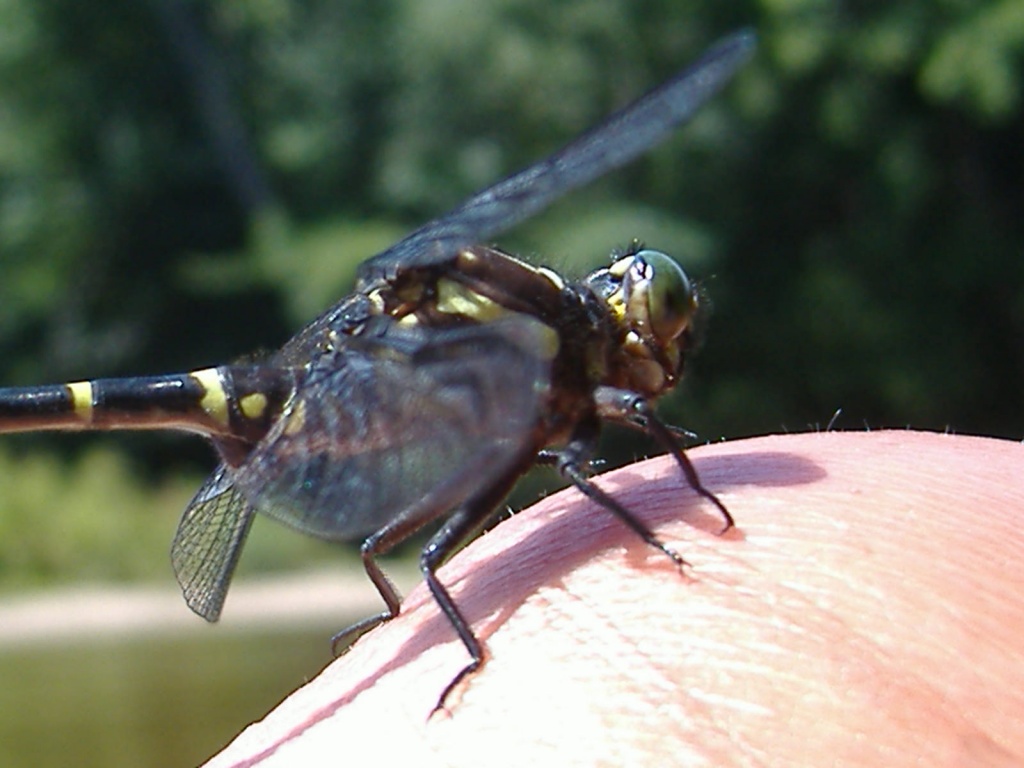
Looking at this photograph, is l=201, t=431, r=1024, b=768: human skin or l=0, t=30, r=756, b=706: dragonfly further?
l=0, t=30, r=756, b=706: dragonfly

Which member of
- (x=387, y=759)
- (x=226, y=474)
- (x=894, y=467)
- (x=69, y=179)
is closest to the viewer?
(x=387, y=759)

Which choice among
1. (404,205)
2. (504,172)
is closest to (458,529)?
(504,172)

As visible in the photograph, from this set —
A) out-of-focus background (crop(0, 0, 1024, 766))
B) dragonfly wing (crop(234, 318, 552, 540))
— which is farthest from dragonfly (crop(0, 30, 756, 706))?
out-of-focus background (crop(0, 0, 1024, 766))

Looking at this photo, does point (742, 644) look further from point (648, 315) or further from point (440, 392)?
point (648, 315)

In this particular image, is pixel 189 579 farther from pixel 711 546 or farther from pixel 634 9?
pixel 634 9

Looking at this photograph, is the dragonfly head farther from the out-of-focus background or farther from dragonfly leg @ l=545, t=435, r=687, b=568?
the out-of-focus background

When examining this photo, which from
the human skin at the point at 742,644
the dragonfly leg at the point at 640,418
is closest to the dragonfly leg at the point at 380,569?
the human skin at the point at 742,644

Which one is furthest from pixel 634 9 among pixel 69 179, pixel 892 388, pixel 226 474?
pixel 226 474
